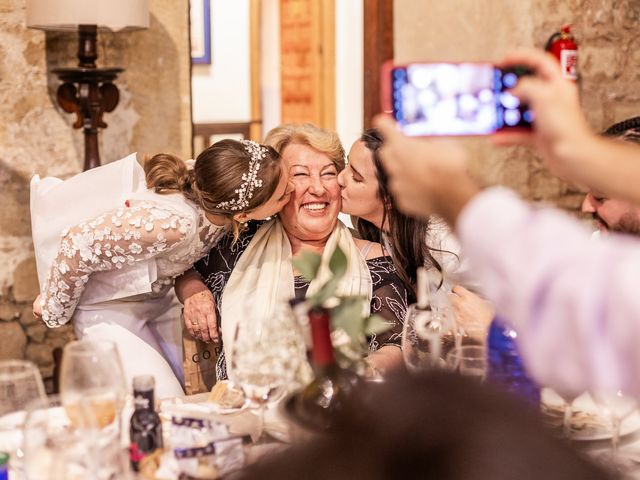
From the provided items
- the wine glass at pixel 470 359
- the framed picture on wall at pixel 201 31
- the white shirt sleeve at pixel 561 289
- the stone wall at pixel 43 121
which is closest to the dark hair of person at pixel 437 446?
the white shirt sleeve at pixel 561 289

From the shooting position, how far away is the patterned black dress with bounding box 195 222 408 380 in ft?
7.89

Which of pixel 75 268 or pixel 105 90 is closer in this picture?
pixel 75 268

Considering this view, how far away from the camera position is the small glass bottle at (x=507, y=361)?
150cm

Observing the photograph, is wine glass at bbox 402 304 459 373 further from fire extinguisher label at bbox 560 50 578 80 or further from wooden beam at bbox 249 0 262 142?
wooden beam at bbox 249 0 262 142

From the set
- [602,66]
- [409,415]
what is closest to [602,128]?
[602,66]

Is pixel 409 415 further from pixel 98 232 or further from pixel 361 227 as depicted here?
pixel 361 227

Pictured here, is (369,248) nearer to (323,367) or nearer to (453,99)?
(453,99)

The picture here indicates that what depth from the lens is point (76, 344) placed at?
1442 mm

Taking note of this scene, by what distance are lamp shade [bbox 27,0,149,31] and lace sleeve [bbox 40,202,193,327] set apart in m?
1.11

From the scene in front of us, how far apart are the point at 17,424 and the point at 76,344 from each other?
7.0 inches

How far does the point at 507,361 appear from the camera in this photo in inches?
59.8

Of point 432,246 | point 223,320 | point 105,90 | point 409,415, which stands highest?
point 105,90

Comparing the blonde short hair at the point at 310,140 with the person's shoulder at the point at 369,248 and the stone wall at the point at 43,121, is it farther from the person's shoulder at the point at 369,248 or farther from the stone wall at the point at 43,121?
the stone wall at the point at 43,121

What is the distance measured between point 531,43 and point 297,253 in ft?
8.52
